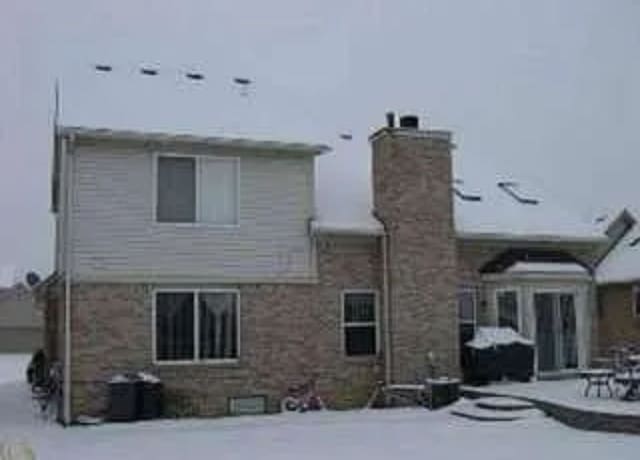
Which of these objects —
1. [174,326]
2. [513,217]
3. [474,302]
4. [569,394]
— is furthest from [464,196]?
[174,326]

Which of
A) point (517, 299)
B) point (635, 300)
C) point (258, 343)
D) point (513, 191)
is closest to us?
point (258, 343)

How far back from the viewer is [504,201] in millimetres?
23344

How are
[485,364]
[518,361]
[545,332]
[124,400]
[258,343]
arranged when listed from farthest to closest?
[545,332]
[518,361]
[485,364]
[258,343]
[124,400]

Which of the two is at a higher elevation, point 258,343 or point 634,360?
point 258,343

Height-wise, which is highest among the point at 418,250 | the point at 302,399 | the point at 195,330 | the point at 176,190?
the point at 176,190

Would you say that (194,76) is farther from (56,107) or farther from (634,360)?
A: (634,360)

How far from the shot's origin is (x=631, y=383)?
53.6 feet

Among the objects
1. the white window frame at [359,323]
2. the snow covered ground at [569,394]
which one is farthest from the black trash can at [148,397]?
the snow covered ground at [569,394]

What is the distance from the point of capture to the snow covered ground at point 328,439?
13.1 m

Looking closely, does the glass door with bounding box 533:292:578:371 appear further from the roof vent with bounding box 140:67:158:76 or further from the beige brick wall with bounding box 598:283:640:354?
the roof vent with bounding box 140:67:158:76

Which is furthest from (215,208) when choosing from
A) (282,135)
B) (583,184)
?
(583,184)

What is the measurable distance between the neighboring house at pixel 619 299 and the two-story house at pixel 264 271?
164 centimetres

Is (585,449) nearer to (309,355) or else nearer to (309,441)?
(309,441)

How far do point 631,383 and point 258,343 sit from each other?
6.92m
